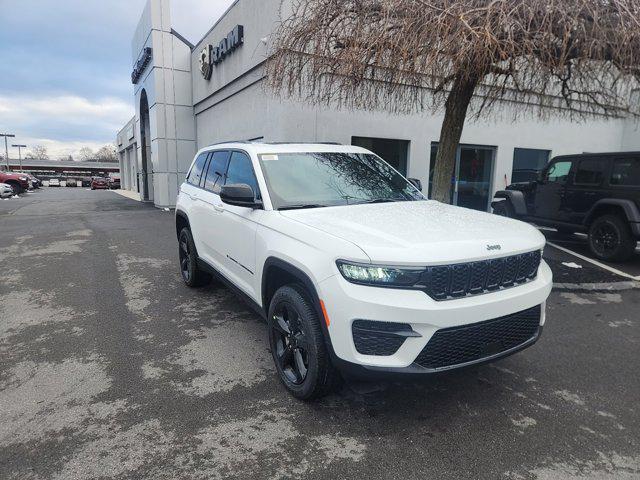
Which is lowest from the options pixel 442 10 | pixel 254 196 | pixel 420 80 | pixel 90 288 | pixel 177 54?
pixel 90 288

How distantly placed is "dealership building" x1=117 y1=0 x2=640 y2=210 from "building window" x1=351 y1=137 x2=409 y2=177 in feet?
0.09

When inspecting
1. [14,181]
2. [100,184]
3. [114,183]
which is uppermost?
[14,181]

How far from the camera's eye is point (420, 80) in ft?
20.6

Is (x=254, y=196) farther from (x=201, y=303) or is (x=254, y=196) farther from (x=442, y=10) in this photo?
(x=442, y=10)

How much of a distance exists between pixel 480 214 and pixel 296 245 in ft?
5.35

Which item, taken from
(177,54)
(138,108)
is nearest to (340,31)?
(177,54)

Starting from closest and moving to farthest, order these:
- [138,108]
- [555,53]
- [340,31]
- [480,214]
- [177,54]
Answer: [480,214], [555,53], [340,31], [177,54], [138,108]

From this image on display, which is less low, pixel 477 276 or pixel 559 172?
pixel 559 172

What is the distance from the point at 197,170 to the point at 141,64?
696 inches

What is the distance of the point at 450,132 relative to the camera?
A: 24.8 feet

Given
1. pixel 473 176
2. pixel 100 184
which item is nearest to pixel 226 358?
pixel 473 176

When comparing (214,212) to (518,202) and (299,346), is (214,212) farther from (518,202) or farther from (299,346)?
(518,202)

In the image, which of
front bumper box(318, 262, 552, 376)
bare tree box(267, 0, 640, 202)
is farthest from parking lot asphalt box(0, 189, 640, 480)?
bare tree box(267, 0, 640, 202)

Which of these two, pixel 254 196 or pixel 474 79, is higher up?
pixel 474 79
